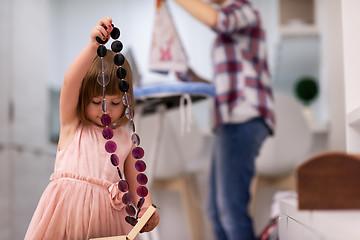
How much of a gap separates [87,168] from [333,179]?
0.33 metres

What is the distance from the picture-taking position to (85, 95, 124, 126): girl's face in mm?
619

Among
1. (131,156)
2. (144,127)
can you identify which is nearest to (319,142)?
(144,127)

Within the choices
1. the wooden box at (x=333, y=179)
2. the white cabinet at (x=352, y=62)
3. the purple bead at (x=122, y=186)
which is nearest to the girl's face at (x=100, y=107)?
the purple bead at (x=122, y=186)

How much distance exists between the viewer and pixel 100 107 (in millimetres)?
619

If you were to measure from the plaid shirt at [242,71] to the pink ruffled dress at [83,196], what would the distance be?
2.77ft

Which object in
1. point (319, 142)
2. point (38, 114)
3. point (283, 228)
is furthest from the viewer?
point (319, 142)

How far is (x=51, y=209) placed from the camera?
58 cm

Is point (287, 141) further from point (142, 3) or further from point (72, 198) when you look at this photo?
point (142, 3)

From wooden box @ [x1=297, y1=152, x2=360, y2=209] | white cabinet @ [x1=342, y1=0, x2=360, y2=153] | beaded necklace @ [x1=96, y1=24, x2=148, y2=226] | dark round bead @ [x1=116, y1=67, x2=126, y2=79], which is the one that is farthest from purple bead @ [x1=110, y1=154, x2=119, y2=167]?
white cabinet @ [x1=342, y1=0, x2=360, y2=153]

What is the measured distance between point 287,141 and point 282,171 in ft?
0.50

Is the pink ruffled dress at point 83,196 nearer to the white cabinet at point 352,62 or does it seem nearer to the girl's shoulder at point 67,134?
the girl's shoulder at point 67,134

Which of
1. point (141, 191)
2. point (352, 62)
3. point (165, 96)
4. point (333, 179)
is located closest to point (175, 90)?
point (165, 96)

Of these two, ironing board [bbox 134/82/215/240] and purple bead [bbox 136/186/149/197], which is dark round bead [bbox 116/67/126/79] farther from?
ironing board [bbox 134/82/215/240]

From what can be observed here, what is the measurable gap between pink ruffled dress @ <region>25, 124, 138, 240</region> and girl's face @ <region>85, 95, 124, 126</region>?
0.02 meters
